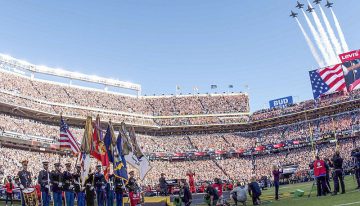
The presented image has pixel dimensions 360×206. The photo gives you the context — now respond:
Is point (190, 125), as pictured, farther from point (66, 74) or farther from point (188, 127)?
point (66, 74)

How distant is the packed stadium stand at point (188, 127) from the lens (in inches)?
2124

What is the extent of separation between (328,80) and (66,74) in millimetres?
46158

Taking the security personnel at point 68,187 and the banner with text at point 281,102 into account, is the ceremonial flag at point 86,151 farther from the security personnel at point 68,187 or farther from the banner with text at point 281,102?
the banner with text at point 281,102

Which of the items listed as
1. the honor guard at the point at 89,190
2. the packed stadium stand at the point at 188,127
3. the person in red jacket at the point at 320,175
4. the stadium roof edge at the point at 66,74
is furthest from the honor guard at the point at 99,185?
the stadium roof edge at the point at 66,74

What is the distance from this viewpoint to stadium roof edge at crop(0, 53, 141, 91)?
214 ft

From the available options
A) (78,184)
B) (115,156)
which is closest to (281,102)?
(115,156)

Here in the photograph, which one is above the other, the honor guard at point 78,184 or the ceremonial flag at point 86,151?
the ceremonial flag at point 86,151

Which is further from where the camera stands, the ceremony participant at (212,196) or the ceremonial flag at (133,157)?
the ceremonial flag at (133,157)

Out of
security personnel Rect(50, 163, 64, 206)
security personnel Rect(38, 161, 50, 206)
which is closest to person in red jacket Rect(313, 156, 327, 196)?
→ security personnel Rect(50, 163, 64, 206)

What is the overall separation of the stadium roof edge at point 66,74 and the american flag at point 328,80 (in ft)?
128

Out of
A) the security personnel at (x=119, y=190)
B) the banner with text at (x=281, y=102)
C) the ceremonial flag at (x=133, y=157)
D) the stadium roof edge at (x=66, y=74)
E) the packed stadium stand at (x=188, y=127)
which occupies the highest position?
the stadium roof edge at (x=66, y=74)

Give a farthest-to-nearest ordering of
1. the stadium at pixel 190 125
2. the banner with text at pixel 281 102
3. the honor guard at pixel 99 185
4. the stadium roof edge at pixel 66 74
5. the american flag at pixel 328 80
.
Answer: the banner with text at pixel 281 102 < the stadium roof edge at pixel 66 74 < the american flag at pixel 328 80 < the stadium at pixel 190 125 < the honor guard at pixel 99 185

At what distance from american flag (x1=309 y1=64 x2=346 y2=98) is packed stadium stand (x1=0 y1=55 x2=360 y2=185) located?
6125mm

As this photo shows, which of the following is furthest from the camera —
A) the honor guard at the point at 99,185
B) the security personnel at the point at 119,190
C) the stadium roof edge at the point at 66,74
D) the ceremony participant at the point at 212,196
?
the stadium roof edge at the point at 66,74
